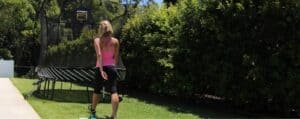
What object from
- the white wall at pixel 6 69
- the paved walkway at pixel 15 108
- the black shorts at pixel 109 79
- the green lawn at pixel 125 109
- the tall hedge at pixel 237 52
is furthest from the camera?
the white wall at pixel 6 69

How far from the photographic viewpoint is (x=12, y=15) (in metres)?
43.1

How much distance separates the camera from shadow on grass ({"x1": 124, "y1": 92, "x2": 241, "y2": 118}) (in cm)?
1307

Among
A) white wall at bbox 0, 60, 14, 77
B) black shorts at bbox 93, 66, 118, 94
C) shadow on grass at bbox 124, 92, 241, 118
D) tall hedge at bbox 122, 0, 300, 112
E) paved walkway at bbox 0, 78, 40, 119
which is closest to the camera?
black shorts at bbox 93, 66, 118, 94

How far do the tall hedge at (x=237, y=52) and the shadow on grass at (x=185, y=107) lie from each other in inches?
14.1

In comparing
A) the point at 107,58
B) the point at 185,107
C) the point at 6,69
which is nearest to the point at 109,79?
the point at 107,58

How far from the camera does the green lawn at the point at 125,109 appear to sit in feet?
39.7

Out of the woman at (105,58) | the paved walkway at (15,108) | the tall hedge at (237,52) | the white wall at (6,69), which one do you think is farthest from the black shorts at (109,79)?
the white wall at (6,69)

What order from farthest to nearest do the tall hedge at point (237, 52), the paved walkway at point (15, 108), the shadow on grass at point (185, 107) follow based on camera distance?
the shadow on grass at point (185, 107) < the tall hedge at point (237, 52) < the paved walkway at point (15, 108)

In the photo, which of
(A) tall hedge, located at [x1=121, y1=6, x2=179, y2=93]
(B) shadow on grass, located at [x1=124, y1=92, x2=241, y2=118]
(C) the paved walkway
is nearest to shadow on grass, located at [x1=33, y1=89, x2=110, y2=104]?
(C) the paved walkway

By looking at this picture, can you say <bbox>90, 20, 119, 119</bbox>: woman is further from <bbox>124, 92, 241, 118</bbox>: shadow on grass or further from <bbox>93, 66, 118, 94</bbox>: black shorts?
<bbox>124, 92, 241, 118</bbox>: shadow on grass

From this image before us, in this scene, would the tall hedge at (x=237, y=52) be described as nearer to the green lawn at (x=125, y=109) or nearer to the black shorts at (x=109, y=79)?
the green lawn at (x=125, y=109)

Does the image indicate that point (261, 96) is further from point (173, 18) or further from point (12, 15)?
point (12, 15)

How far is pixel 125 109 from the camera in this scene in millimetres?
13367

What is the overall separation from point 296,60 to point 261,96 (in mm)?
1154
